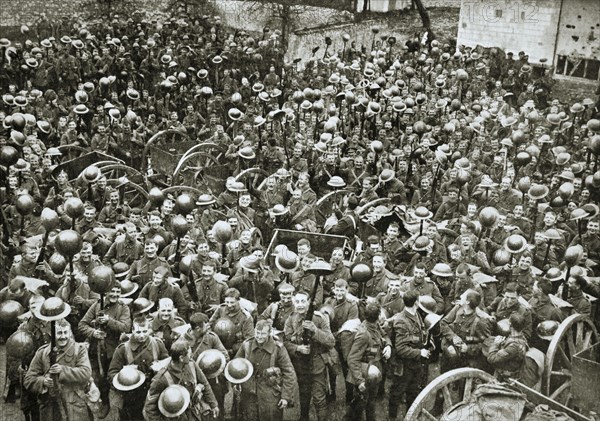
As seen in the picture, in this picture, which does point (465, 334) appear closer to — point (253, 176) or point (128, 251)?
point (128, 251)

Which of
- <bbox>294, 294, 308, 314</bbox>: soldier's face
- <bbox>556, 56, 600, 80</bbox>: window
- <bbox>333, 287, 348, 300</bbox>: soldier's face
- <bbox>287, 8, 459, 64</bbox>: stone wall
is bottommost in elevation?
<bbox>333, 287, 348, 300</bbox>: soldier's face

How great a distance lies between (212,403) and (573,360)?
396 cm

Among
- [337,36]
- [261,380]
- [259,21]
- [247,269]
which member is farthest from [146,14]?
[261,380]

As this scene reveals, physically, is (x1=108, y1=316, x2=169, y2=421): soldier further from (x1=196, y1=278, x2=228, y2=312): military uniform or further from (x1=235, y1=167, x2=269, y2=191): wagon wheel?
(x1=235, y1=167, x2=269, y2=191): wagon wheel

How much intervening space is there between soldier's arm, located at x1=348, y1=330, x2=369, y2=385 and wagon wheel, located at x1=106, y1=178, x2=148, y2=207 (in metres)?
6.36

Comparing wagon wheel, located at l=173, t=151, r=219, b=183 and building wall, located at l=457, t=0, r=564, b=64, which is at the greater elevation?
building wall, located at l=457, t=0, r=564, b=64

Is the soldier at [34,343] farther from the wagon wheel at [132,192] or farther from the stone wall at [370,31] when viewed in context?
the stone wall at [370,31]

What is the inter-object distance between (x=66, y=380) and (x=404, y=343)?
3.94 meters

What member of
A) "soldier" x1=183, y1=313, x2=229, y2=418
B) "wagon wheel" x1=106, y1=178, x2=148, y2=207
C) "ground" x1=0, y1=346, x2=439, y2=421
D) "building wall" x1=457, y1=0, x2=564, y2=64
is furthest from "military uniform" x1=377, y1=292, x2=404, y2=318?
"building wall" x1=457, y1=0, x2=564, y2=64

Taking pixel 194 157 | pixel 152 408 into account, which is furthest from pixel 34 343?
pixel 194 157

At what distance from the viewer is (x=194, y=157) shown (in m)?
14.8

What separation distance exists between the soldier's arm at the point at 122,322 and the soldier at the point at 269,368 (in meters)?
1.62

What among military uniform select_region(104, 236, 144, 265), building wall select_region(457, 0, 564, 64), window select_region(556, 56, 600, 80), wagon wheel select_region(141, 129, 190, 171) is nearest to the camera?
military uniform select_region(104, 236, 144, 265)

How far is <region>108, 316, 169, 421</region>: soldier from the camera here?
24.2ft
